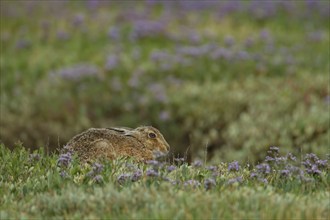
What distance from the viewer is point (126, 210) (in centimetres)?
552

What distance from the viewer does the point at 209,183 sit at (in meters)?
6.15

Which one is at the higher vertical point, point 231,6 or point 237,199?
point 231,6

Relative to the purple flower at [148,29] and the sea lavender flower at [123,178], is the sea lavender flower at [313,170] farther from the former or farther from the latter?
the purple flower at [148,29]

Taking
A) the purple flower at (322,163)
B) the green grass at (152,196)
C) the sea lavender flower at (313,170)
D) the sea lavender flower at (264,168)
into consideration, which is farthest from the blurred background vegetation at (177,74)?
the green grass at (152,196)

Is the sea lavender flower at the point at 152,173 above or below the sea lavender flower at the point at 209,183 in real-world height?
above

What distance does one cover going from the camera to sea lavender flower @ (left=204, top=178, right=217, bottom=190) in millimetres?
6079

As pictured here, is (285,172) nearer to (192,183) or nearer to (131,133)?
(192,183)

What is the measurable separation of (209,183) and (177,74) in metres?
9.94

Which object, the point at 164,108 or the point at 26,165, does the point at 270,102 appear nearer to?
the point at 164,108

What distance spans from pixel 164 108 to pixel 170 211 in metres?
9.31

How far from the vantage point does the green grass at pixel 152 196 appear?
215 inches

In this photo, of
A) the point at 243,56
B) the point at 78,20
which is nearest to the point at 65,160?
the point at 243,56

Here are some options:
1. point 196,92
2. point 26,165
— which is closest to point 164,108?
point 196,92

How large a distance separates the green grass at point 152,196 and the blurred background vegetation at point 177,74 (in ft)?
16.4
